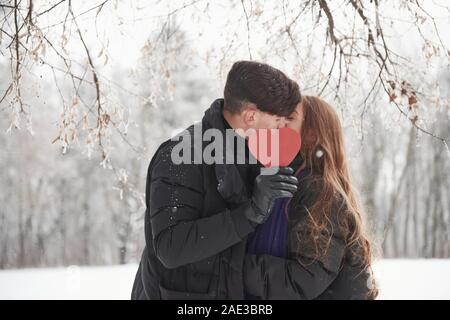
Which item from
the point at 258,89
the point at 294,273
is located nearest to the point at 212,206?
the point at 294,273

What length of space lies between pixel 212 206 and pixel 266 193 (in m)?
0.28

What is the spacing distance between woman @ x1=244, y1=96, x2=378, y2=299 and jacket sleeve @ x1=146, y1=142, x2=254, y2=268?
20 cm

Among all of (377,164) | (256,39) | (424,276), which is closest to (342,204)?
(256,39)

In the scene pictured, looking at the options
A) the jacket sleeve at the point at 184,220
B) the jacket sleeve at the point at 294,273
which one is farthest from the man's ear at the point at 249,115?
the jacket sleeve at the point at 294,273

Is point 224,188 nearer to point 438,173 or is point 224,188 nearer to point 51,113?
point 51,113

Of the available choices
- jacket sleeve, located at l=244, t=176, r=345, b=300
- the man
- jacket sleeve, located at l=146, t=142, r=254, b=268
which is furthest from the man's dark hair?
jacket sleeve, located at l=244, t=176, r=345, b=300

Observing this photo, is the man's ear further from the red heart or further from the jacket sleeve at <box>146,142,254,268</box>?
the jacket sleeve at <box>146,142,254,268</box>

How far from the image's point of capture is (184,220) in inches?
79.0

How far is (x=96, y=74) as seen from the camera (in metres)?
4.02

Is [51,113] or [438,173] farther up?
[51,113]

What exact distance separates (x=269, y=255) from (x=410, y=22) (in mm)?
2684

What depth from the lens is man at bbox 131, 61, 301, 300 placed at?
195 cm

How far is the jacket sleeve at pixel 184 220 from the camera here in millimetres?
1939
